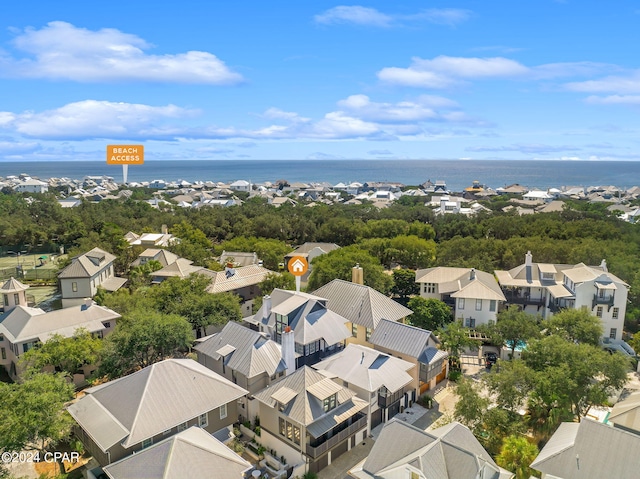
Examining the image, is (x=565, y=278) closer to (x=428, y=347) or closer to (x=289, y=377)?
(x=428, y=347)

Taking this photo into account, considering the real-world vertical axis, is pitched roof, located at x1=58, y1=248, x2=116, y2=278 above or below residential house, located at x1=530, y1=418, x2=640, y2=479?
above

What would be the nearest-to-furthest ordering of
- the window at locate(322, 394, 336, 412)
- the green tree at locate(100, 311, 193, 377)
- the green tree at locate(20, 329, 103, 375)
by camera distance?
1. the window at locate(322, 394, 336, 412)
2. the green tree at locate(20, 329, 103, 375)
3. the green tree at locate(100, 311, 193, 377)

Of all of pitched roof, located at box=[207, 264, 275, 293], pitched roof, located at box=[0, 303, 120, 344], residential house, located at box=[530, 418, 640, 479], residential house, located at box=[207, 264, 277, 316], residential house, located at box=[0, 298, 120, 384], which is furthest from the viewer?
residential house, located at box=[207, 264, 277, 316]

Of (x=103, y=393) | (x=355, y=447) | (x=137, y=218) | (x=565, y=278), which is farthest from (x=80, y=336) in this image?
(x=137, y=218)

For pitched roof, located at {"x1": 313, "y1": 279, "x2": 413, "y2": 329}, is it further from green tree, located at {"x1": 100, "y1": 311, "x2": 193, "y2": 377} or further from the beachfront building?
the beachfront building

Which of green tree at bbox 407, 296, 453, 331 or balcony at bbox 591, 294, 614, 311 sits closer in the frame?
green tree at bbox 407, 296, 453, 331

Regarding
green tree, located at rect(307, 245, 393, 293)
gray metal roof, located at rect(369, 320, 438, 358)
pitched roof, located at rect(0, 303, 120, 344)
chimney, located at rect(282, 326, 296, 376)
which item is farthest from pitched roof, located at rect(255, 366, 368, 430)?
green tree, located at rect(307, 245, 393, 293)

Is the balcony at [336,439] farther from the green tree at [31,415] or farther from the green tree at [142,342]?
the green tree at [142,342]

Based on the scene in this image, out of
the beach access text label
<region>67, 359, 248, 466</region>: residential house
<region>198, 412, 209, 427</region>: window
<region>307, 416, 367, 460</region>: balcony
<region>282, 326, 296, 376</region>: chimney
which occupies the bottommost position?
<region>307, 416, 367, 460</region>: balcony
